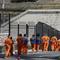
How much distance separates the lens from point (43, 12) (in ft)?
128

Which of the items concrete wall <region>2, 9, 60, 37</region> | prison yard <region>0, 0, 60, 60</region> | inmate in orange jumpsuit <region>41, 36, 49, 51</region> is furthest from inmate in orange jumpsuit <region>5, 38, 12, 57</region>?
concrete wall <region>2, 9, 60, 37</region>

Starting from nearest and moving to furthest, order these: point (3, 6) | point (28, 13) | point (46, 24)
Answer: point (46, 24), point (28, 13), point (3, 6)

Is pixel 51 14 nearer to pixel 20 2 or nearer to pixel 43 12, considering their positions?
pixel 43 12

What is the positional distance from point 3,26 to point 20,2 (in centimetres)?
545

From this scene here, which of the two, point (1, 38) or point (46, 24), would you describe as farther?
point (46, 24)

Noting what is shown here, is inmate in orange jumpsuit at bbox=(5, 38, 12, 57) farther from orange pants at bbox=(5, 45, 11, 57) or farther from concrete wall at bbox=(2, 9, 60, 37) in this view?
concrete wall at bbox=(2, 9, 60, 37)

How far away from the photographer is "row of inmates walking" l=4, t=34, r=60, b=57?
27.9 metres

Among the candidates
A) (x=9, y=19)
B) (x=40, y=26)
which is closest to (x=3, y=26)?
(x=9, y=19)

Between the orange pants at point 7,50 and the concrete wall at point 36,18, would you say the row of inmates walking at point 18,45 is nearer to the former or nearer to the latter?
the orange pants at point 7,50

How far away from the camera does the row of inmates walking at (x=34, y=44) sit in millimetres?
27906

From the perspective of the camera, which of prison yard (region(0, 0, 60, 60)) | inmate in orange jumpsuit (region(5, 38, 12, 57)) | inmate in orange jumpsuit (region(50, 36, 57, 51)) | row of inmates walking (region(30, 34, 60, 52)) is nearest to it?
inmate in orange jumpsuit (region(5, 38, 12, 57))

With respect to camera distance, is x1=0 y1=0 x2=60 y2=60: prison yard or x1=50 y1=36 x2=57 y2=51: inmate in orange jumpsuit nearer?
x1=0 y1=0 x2=60 y2=60: prison yard

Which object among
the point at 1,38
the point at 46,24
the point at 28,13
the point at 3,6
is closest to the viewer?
the point at 1,38

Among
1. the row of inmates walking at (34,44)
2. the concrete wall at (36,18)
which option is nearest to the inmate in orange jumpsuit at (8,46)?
the row of inmates walking at (34,44)
